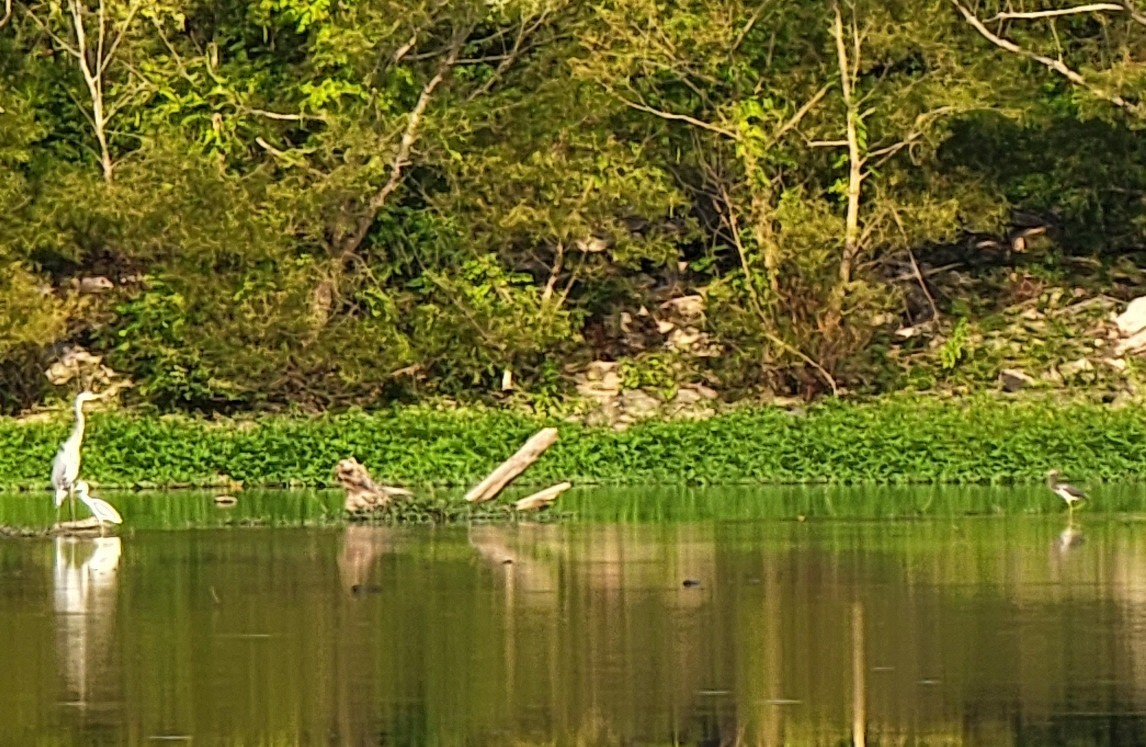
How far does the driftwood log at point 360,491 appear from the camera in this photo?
24.3m

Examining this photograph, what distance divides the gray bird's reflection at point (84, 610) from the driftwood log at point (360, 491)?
2226 mm

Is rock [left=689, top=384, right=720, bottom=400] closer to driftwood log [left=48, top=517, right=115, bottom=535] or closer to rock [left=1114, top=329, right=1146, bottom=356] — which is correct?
rock [left=1114, top=329, right=1146, bottom=356]

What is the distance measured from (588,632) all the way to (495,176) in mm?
19939

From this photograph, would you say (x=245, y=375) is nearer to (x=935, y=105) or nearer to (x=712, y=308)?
(x=712, y=308)

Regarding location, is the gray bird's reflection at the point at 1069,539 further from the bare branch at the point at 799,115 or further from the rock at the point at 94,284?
the rock at the point at 94,284

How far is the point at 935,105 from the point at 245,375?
833cm

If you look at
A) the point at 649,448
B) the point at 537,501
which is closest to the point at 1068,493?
the point at 537,501

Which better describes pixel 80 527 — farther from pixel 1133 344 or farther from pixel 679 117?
pixel 1133 344

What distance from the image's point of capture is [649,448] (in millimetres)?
30562

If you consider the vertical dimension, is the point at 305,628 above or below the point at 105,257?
below

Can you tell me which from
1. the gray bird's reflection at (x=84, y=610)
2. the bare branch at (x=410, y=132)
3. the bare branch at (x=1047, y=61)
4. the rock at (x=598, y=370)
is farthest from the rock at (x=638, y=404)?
the gray bird's reflection at (x=84, y=610)

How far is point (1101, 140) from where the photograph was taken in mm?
36875

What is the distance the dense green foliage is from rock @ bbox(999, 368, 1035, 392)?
64cm

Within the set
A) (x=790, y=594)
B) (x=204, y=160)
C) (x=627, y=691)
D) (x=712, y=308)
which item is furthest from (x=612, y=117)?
(x=627, y=691)
